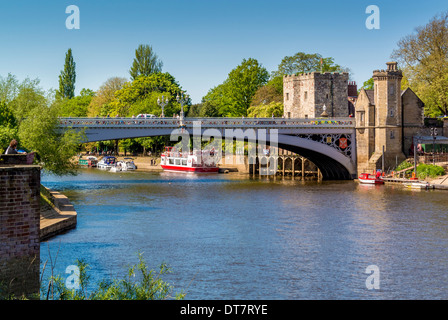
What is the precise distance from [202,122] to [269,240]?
3140 centimetres

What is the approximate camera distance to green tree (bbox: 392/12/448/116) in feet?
230

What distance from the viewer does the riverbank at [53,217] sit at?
106 ft

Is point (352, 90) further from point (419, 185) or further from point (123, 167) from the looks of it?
point (419, 185)

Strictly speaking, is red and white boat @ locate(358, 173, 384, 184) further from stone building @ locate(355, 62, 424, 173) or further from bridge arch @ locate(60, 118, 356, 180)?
bridge arch @ locate(60, 118, 356, 180)

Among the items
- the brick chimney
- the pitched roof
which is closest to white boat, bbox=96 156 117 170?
the brick chimney

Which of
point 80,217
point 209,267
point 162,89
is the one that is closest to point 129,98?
point 162,89

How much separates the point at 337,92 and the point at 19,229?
63.9m

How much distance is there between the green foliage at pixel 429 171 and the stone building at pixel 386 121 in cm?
457

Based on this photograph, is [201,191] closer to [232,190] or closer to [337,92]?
[232,190]

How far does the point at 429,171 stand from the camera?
196ft

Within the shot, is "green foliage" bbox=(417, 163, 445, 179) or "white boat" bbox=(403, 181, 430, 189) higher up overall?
"green foliage" bbox=(417, 163, 445, 179)

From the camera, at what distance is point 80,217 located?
39375mm

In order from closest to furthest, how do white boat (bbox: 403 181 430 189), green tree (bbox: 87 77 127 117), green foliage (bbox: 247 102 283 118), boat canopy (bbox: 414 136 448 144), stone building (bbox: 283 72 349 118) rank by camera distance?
white boat (bbox: 403 181 430 189), boat canopy (bbox: 414 136 448 144), stone building (bbox: 283 72 349 118), green foliage (bbox: 247 102 283 118), green tree (bbox: 87 77 127 117)

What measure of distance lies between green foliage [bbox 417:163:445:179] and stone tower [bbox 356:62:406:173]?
4490 mm
